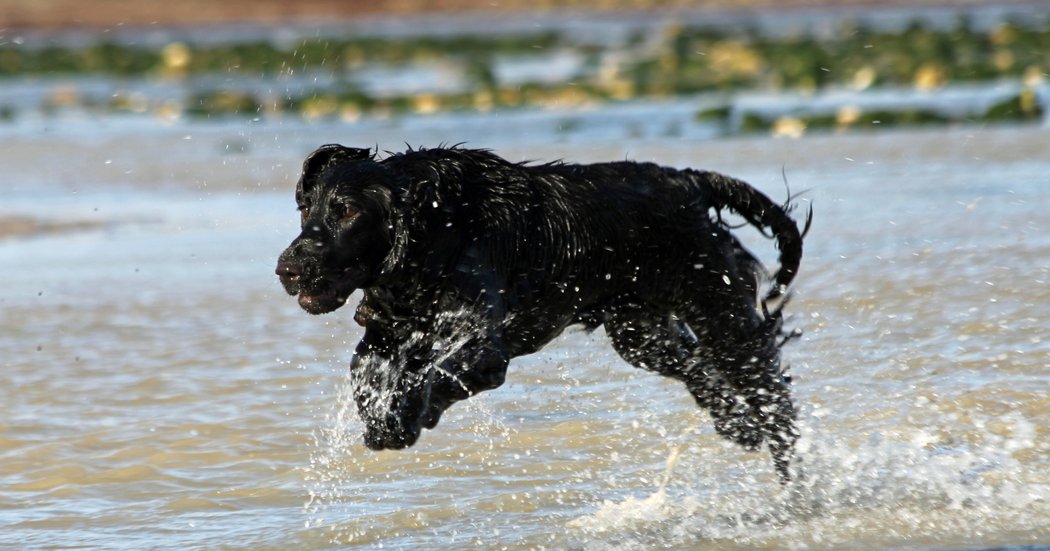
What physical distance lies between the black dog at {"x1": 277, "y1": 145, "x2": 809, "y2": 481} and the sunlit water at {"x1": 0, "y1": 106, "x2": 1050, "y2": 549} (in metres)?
0.37

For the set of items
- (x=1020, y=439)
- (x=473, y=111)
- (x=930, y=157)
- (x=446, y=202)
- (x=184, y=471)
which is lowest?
(x=1020, y=439)

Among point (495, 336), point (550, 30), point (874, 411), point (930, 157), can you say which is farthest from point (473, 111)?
point (550, 30)

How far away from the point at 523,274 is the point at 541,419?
4.75 feet

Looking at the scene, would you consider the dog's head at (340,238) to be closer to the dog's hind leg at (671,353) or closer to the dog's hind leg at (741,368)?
the dog's hind leg at (671,353)

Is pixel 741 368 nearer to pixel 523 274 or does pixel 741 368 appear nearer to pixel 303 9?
pixel 523 274

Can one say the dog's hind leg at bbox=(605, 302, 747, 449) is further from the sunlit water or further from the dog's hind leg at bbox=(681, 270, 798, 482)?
the sunlit water

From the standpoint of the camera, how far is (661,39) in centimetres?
2958

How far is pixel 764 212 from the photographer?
525cm

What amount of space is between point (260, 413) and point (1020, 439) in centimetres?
298

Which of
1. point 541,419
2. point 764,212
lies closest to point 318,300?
point 764,212

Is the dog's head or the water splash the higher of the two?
the dog's head

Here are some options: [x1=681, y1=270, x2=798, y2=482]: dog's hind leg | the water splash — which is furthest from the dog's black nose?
[x1=681, y1=270, x2=798, y2=482]: dog's hind leg

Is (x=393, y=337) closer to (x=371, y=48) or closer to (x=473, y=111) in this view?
(x=473, y=111)

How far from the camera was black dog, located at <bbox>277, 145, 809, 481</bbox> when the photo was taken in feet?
14.8
